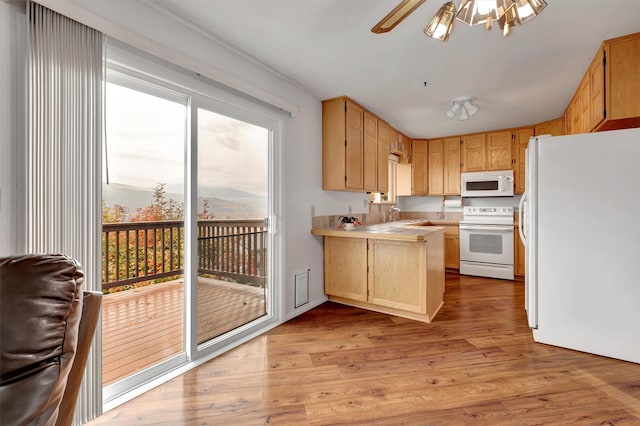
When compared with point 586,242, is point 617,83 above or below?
above

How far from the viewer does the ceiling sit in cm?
182

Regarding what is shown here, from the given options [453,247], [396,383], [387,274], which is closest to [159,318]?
[396,383]

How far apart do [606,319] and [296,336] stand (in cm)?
242

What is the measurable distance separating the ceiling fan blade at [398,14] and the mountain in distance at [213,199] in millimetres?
1582

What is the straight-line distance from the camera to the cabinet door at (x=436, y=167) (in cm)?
523

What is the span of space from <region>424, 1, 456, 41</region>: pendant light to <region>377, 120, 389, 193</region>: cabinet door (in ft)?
8.01

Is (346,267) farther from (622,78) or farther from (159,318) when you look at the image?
(622,78)

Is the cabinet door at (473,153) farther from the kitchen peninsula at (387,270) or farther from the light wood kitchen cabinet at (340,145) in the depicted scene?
the light wood kitchen cabinet at (340,145)

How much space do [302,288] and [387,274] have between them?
0.91 metres

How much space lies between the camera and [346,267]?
10.8 ft

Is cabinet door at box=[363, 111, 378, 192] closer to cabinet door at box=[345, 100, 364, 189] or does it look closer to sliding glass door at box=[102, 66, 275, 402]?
cabinet door at box=[345, 100, 364, 189]

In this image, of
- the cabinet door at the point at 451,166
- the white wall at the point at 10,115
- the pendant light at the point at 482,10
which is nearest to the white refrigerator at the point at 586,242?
the pendant light at the point at 482,10

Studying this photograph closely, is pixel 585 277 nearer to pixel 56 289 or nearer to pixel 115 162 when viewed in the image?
pixel 56 289

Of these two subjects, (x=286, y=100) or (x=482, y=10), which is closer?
(x=482, y=10)
